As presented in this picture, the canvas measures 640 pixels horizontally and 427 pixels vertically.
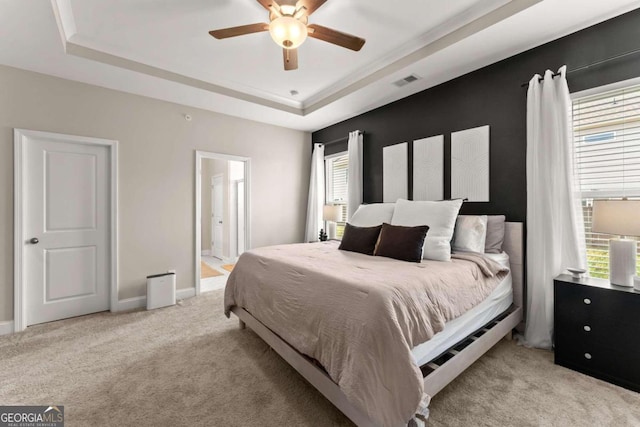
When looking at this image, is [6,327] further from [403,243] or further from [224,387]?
[403,243]

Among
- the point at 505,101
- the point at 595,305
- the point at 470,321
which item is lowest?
the point at 470,321

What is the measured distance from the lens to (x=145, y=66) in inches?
118

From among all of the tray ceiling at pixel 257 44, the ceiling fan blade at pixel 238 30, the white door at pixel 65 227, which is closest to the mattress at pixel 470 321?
the tray ceiling at pixel 257 44

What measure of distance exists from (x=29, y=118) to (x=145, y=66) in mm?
1270

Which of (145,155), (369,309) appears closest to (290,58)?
(369,309)

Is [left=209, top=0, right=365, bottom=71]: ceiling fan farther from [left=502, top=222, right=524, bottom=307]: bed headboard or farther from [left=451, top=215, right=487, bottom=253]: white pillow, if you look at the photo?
[left=502, top=222, right=524, bottom=307]: bed headboard

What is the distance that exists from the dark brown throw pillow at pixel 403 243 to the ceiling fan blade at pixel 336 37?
1.56m

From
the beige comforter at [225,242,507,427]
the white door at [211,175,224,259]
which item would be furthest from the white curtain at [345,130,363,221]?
the white door at [211,175,224,259]

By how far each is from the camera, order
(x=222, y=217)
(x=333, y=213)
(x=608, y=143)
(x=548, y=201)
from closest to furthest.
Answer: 1. (x=608, y=143)
2. (x=548, y=201)
3. (x=333, y=213)
4. (x=222, y=217)

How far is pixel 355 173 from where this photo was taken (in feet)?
13.8

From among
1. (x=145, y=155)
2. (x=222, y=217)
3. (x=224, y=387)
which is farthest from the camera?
(x=222, y=217)

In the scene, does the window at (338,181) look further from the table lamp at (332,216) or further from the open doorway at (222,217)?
the open doorway at (222,217)

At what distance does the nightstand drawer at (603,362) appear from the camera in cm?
179

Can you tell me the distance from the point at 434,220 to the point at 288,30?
6.52 feet
